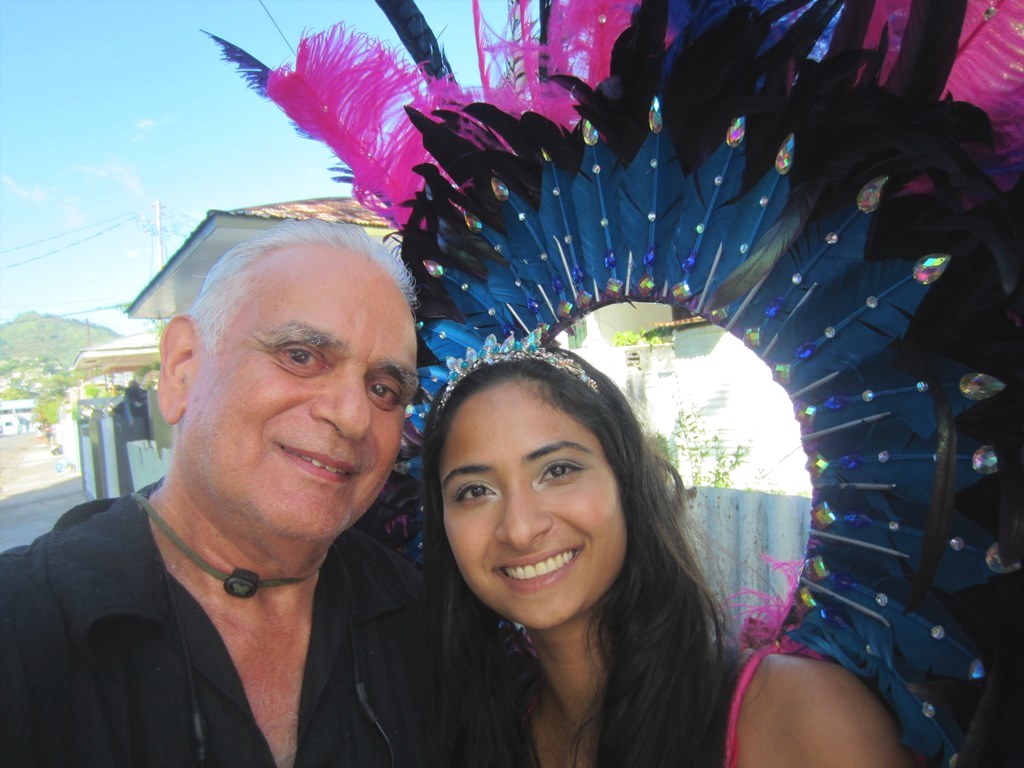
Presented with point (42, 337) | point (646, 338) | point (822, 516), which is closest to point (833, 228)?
point (822, 516)

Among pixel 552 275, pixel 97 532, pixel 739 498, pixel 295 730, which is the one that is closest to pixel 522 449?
pixel 552 275

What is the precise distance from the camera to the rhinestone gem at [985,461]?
118 centimetres

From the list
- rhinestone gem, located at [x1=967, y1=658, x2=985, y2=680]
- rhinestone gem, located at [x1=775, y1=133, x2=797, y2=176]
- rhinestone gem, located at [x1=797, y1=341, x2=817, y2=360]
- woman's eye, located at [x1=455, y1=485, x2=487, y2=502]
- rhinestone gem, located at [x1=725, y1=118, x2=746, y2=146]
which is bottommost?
rhinestone gem, located at [x1=967, y1=658, x2=985, y2=680]

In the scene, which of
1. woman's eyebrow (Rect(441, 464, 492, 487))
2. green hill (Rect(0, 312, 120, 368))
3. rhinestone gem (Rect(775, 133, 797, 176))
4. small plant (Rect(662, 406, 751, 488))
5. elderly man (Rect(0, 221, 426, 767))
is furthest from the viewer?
green hill (Rect(0, 312, 120, 368))

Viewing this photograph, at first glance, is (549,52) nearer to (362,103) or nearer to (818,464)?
(362,103)

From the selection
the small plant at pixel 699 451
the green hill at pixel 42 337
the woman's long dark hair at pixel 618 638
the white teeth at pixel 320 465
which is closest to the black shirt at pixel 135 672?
the woman's long dark hair at pixel 618 638

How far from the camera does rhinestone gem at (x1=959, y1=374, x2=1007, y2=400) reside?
3.78 ft

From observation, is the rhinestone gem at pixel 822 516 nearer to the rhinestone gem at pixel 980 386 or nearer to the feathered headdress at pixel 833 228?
the feathered headdress at pixel 833 228

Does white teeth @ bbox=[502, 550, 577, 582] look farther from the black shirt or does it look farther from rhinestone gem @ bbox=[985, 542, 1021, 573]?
rhinestone gem @ bbox=[985, 542, 1021, 573]

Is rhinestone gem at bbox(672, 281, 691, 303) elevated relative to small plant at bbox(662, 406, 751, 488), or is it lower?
elevated

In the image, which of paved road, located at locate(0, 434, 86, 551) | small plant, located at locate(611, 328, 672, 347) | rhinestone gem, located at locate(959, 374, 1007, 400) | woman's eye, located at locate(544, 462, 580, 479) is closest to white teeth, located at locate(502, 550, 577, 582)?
woman's eye, located at locate(544, 462, 580, 479)

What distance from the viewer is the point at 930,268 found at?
1.22 m

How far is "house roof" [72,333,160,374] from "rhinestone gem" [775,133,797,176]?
1640 centimetres

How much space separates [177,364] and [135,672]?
0.78 metres
